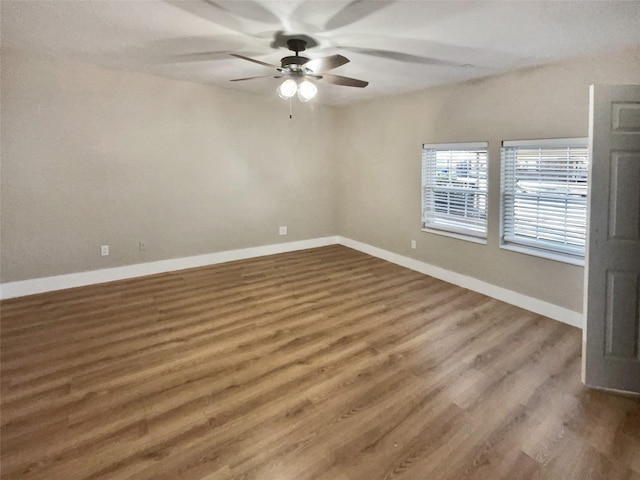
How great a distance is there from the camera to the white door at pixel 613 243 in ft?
7.32

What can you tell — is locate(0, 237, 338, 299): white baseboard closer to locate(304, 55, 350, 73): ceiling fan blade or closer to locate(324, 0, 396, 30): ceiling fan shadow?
locate(304, 55, 350, 73): ceiling fan blade

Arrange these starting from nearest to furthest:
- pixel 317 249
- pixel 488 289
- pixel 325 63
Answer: pixel 325 63 < pixel 488 289 < pixel 317 249

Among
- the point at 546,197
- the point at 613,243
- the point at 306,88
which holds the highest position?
the point at 306,88

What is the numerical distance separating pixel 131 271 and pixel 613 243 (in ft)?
16.5

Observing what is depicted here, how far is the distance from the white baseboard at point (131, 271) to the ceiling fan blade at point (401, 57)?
3419mm

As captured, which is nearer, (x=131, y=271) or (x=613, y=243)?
(x=613, y=243)

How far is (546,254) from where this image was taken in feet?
12.1

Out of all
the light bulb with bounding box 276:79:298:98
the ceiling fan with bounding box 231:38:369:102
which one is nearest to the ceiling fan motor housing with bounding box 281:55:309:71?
the ceiling fan with bounding box 231:38:369:102

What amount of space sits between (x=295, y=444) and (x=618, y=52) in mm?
3959

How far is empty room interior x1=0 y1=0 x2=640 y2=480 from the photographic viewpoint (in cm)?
204

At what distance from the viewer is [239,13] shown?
102 inches

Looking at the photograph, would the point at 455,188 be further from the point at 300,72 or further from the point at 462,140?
the point at 300,72

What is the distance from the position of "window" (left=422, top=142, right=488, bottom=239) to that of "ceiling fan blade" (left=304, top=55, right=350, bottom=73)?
7.24ft

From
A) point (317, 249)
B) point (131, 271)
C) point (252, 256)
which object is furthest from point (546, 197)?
point (131, 271)
